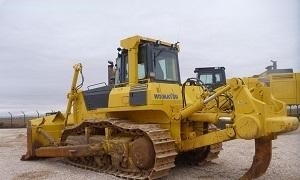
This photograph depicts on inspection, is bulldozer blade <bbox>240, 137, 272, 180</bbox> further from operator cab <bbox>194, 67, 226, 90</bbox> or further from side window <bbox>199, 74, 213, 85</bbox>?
side window <bbox>199, 74, 213, 85</bbox>

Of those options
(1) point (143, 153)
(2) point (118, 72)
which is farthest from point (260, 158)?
(2) point (118, 72)

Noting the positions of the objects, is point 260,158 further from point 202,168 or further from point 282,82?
point 282,82

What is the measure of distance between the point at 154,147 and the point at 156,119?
1254mm

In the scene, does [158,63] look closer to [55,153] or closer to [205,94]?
[205,94]

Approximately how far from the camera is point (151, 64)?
9.65 meters

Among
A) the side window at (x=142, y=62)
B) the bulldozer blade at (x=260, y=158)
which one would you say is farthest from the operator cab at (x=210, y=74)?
the bulldozer blade at (x=260, y=158)

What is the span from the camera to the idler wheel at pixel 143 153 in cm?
872

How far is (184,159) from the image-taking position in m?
11.1

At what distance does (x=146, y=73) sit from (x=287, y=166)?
3.99 m

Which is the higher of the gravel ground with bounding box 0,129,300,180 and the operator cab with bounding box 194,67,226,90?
the operator cab with bounding box 194,67,226,90

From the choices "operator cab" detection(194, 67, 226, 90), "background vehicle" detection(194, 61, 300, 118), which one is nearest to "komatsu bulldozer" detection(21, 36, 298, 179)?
"operator cab" detection(194, 67, 226, 90)

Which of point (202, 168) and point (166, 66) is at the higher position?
point (166, 66)

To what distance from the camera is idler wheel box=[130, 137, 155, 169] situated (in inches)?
343

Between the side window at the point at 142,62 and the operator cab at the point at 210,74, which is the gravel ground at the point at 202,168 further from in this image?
the operator cab at the point at 210,74
